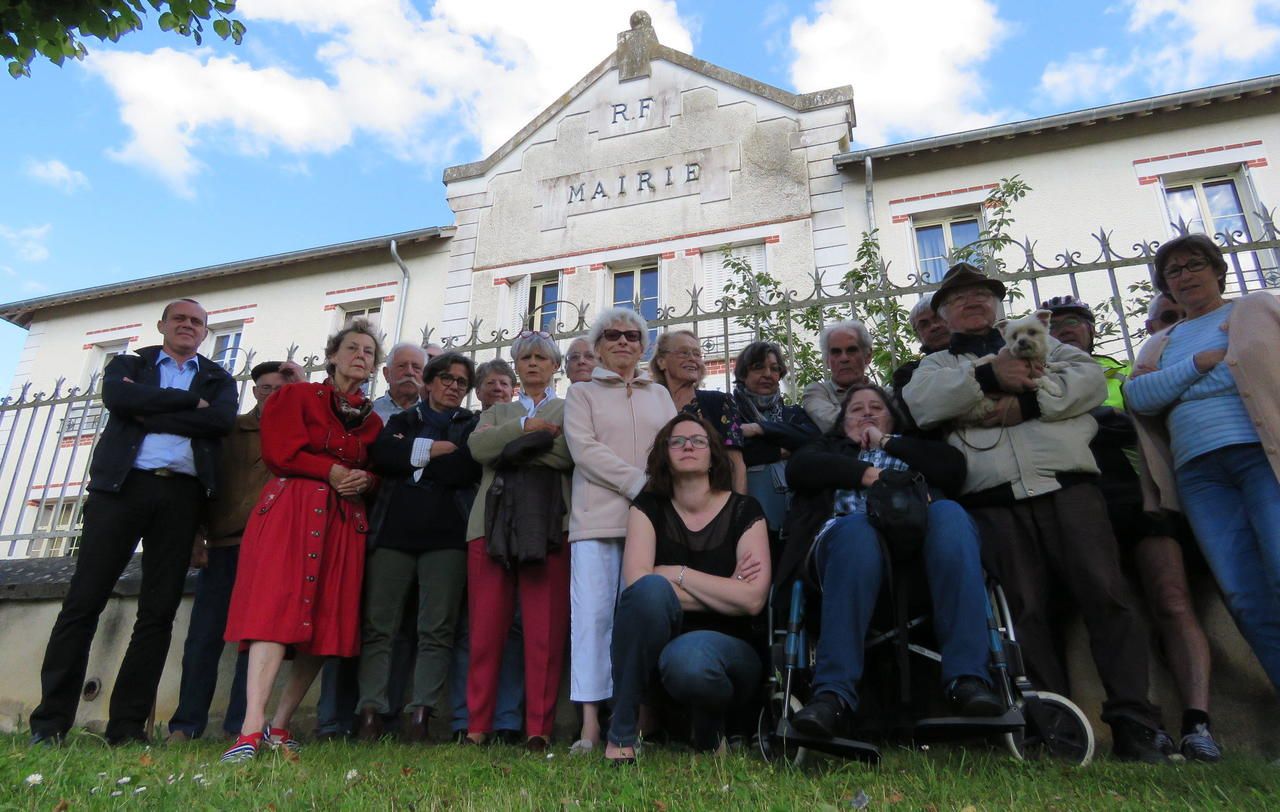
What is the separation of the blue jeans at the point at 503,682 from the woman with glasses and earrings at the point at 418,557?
0.09m

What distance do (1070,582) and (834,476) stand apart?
3.20 feet

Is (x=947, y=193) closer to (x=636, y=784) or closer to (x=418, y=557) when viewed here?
(x=418, y=557)

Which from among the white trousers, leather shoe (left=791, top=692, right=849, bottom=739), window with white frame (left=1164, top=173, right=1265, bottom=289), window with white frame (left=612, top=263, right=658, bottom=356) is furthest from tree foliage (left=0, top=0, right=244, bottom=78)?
window with white frame (left=1164, top=173, right=1265, bottom=289)

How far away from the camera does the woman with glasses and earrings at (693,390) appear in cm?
397

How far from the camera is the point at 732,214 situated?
12625mm

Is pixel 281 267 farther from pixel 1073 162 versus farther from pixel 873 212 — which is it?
pixel 1073 162

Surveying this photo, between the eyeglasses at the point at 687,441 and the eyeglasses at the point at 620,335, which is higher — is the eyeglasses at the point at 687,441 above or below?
below

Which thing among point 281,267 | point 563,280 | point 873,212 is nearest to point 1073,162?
point 873,212

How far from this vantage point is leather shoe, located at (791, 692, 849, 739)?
257 cm

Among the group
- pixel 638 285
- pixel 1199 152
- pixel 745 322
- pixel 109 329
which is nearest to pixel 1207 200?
pixel 1199 152

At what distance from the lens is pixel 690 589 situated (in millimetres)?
3258

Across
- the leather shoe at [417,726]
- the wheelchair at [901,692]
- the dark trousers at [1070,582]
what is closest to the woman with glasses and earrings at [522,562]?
the leather shoe at [417,726]

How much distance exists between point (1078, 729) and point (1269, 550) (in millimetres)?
985

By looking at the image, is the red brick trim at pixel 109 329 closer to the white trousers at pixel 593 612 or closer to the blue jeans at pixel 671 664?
the white trousers at pixel 593 612
